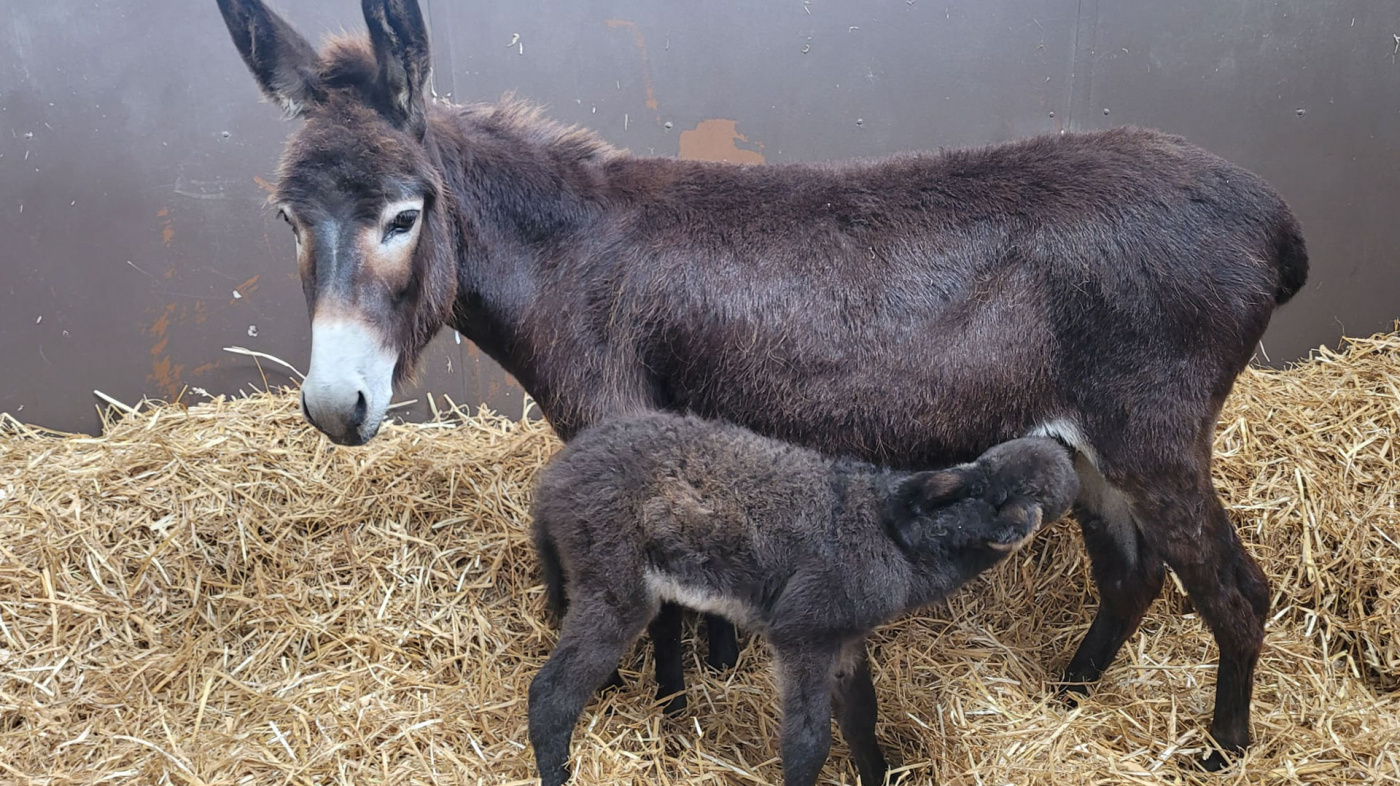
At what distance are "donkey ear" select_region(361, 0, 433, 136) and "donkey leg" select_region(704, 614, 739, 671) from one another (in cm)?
174

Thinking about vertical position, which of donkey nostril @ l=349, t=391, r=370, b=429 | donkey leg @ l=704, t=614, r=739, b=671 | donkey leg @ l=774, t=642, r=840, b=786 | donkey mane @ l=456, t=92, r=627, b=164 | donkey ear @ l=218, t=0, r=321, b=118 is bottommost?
donkey leg @ l=704, t=614, r=739, b=671

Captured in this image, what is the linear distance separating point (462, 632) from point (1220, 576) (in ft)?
7.48

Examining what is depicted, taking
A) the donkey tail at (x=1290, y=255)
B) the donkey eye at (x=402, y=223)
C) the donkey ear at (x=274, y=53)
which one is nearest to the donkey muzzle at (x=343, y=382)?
the donkey eye at (x=402, y=223)

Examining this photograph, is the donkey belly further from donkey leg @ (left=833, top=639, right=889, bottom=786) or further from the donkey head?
the donkey head

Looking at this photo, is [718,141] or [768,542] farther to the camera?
[718,141]

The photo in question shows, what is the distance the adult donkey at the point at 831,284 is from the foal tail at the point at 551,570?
1.11 ft

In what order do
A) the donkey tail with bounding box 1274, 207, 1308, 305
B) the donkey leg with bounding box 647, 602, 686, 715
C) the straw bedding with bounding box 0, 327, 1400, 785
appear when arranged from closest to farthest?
the donkey tail with bounding box 1274, 207, 1308, 305 < the straw bedding with bounding box 0, 327, 1400, 785 < the donkey leg with bounding box 647, 602, 686, 715

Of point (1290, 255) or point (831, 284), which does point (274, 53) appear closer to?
point (831, 284)

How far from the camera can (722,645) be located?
3.03m

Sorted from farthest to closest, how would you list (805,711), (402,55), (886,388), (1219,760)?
(1219,760) < (886,388) < (402,55) < (805,711)

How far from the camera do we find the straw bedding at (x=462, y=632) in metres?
2.57

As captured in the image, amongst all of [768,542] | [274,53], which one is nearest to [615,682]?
[768,542]

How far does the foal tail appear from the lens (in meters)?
2.46

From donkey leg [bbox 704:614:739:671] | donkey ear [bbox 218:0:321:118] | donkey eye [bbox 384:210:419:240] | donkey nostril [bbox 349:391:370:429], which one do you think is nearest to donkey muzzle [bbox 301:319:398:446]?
donkey nostril [bbox 349:391:370:429]
